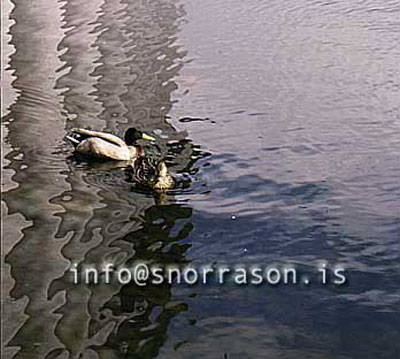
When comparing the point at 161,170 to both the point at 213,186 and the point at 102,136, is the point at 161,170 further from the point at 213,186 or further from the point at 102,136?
the point at 102,136

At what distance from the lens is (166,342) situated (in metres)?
5.85

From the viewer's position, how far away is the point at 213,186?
8570 mm

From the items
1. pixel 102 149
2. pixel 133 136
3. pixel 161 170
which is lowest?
pixel 161 170

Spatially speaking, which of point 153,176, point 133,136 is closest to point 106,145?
point 133,136

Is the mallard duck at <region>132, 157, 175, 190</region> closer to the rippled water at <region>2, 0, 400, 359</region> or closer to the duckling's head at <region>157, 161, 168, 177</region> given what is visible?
the duckling's head at <region>157, 161, 168, 177</region>

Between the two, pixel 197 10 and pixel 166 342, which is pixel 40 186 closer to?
pixel 166 342

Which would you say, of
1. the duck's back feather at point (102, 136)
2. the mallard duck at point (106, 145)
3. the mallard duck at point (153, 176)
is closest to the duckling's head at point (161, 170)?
the mallard duck at point (153, 176)

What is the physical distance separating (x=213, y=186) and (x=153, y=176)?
1.91 feet

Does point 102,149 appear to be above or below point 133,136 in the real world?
below

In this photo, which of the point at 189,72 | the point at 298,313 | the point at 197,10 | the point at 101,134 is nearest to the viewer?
the point at 298,313

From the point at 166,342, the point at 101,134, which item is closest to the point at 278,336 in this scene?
the point at 166,342

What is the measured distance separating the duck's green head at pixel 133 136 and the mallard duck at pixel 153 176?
0.84 m

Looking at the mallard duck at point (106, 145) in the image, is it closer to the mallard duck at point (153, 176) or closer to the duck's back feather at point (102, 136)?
the duck's back feather at point (102, 136)

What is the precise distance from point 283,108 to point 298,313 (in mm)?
4996
